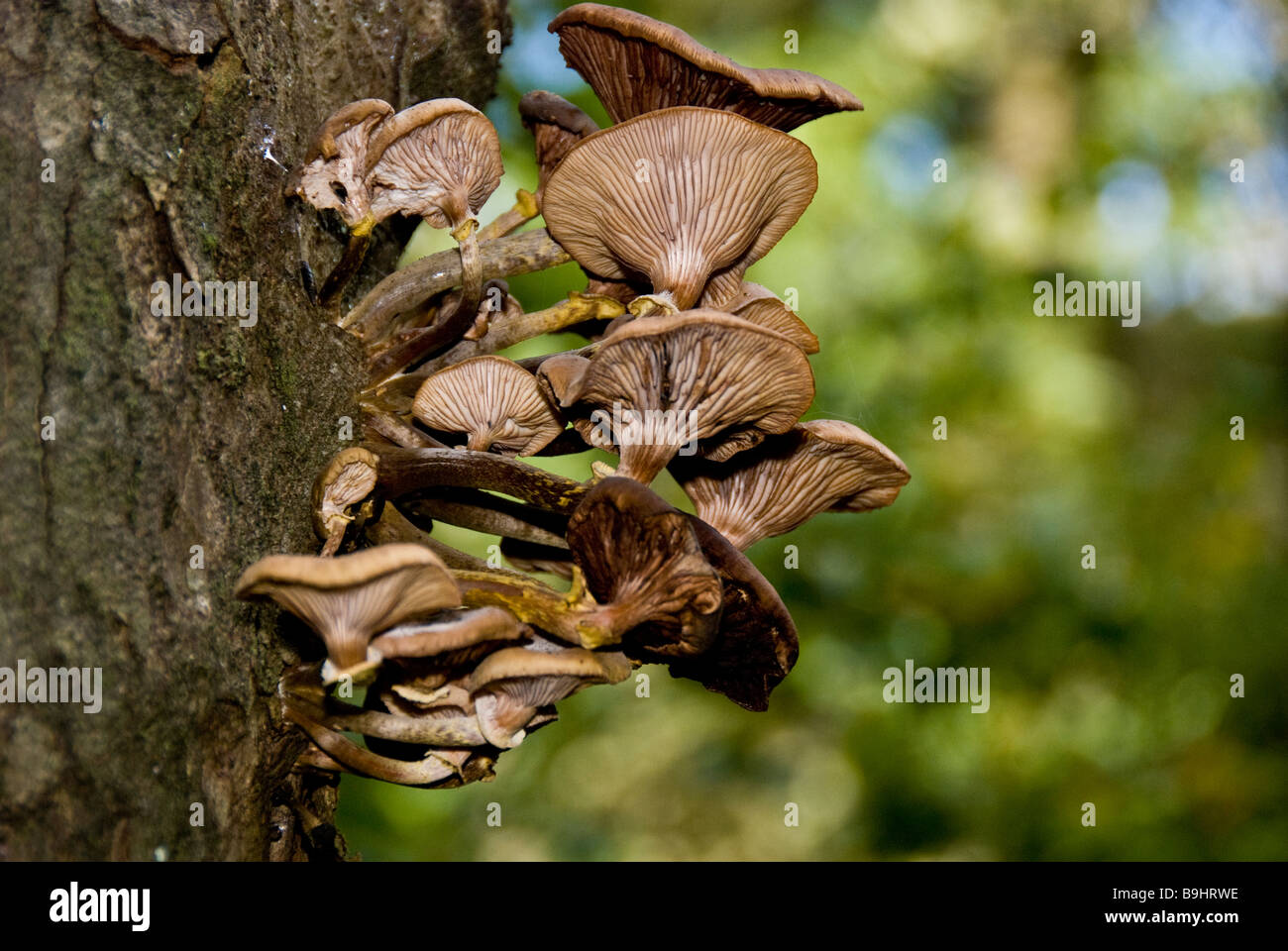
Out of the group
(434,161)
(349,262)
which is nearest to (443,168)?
(434,161)

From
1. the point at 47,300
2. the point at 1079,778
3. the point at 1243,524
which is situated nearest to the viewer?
the point at 47,300

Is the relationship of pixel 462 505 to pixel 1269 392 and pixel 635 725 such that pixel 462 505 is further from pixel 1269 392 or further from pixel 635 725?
pixel 1269 392

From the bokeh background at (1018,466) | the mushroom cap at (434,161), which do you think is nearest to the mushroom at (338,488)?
the mushroom cap at (434,161)

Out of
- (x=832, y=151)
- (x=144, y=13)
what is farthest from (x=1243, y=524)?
(x=144, y=13)

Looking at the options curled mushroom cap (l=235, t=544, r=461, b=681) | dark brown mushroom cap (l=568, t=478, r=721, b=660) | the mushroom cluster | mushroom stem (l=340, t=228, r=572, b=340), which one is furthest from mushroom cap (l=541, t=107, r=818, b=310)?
curled mushroom cap (l=235, t=544, r=461, b=681)

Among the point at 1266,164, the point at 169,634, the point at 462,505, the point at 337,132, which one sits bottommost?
the point at 169,634

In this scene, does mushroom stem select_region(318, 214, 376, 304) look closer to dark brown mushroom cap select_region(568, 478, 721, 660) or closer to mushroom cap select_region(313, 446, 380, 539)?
mushroom cap select_region(313, 446, 380, 539)

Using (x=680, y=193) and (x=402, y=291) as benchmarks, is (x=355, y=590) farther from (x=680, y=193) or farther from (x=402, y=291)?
(x=680, y=193)

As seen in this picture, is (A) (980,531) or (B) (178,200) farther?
(A) (980,531)
